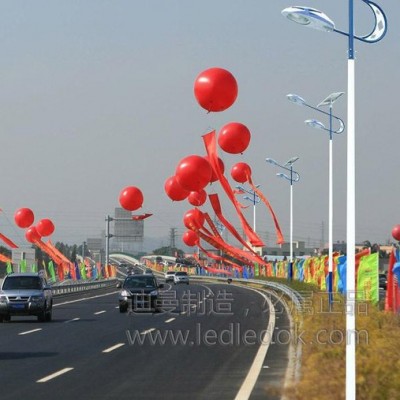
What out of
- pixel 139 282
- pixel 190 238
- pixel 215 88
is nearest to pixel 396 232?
pixel 190 238

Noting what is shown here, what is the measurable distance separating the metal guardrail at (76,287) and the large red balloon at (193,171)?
2351 cm

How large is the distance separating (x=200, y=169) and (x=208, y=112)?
5.93 m

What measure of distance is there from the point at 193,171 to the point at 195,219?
2426 centimetres

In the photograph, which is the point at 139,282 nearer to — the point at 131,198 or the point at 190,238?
the point at 131,198

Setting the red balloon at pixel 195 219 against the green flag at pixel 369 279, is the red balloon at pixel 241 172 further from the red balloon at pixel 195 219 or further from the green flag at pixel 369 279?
the green flag at pixel 369 279

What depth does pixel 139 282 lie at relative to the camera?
44.6 metres

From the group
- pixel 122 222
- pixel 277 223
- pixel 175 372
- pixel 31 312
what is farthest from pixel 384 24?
pixel 122 222

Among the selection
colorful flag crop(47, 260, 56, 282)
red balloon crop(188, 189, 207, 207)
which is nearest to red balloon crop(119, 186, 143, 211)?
red balloon crop(188, 189, 207, 207)

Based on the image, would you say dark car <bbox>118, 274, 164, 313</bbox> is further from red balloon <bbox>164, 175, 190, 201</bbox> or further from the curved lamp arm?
the curved lamp arm

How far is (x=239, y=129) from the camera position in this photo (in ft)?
112

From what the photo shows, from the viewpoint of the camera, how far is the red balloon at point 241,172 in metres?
49.9

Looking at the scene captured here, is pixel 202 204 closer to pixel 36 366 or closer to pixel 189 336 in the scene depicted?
pixel 189 336

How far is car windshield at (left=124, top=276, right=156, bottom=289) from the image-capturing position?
44.2 metres

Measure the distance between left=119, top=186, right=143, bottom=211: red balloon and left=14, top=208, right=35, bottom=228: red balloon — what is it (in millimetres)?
18499
